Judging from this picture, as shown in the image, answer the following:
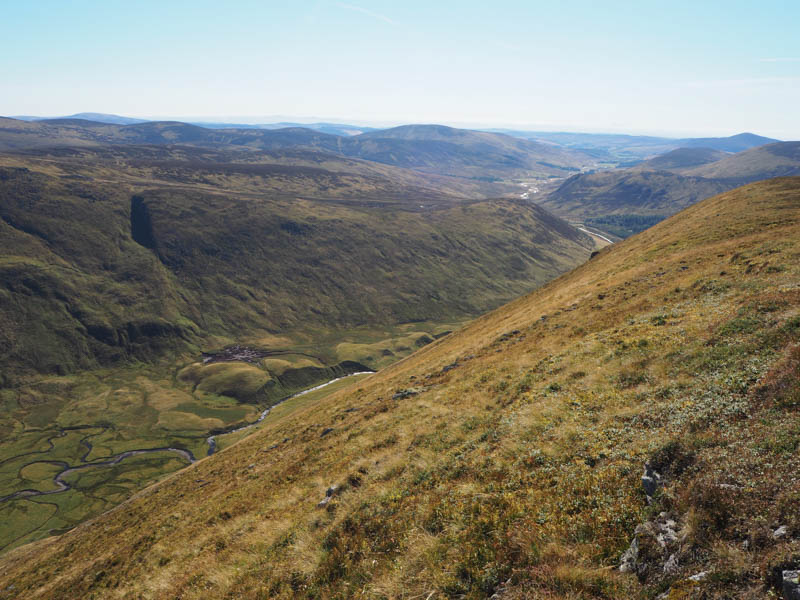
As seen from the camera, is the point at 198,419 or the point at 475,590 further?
the point at 198,419

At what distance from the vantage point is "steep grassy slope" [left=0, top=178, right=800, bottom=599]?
30.1 feet

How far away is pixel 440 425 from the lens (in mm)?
23953

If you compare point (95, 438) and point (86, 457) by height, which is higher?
point (86, 457)

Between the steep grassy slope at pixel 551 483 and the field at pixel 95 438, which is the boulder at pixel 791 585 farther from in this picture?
the field at pixel 95 438

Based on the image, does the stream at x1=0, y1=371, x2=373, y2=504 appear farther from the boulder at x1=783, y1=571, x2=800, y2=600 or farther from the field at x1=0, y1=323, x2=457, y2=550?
the boulder at x1=783, y1=571, x2=800, y2=600

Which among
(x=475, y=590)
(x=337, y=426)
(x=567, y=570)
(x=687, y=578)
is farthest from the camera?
(x=337, y=426)

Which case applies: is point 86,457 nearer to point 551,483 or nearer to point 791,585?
point 551,483

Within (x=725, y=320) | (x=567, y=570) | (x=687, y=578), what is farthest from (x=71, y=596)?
(x=725, y=320)

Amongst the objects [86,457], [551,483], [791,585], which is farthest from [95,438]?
[791,585]

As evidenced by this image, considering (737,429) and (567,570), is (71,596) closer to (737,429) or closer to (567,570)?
(567,570)

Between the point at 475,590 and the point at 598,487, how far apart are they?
5191 mm

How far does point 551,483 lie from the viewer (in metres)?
13.5

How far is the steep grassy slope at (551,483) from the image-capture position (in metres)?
9.16

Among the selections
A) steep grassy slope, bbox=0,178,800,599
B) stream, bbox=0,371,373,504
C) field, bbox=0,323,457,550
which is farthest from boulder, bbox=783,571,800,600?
stream, bbox=0,371,373,504
